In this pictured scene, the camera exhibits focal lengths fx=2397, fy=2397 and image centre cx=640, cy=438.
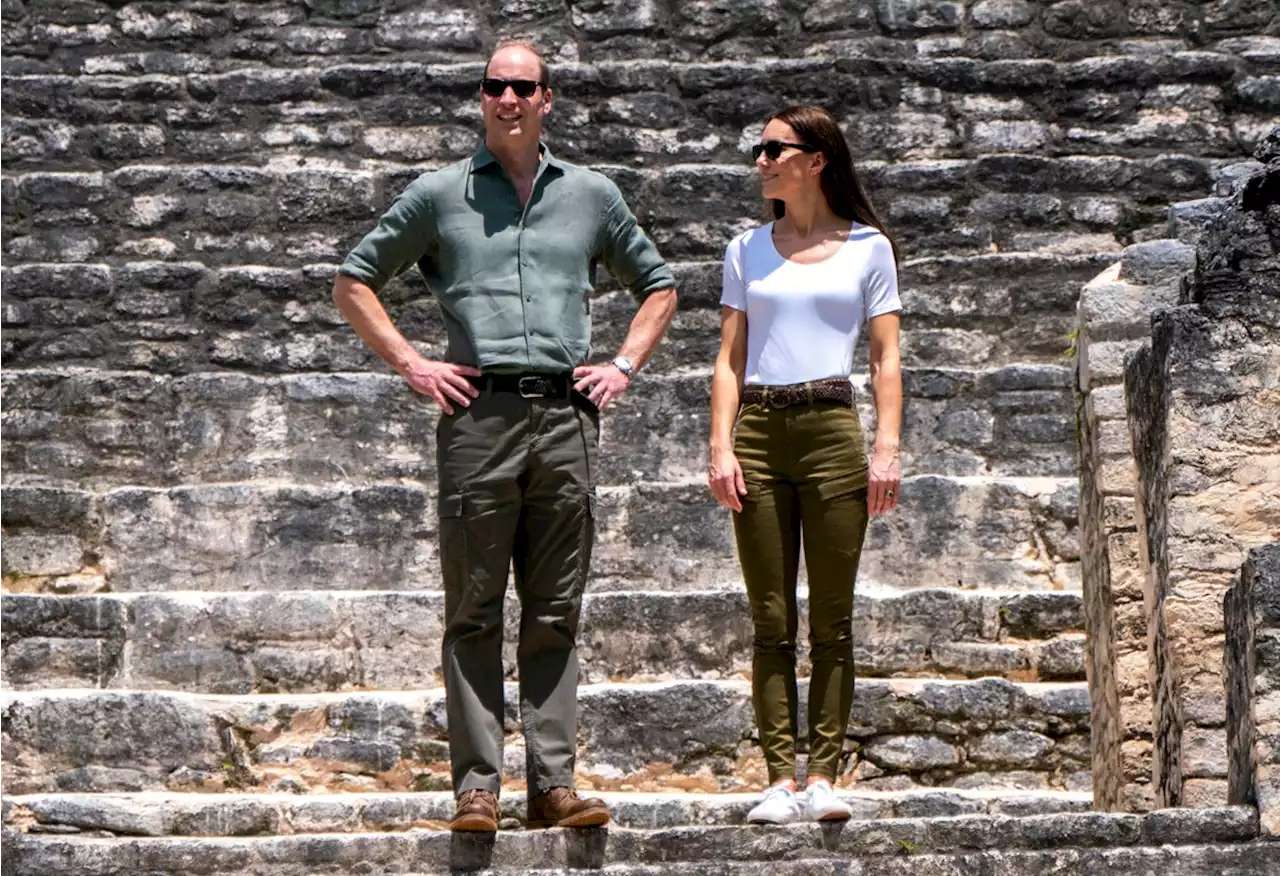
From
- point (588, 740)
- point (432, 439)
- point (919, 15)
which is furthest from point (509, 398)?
point (919, 15)

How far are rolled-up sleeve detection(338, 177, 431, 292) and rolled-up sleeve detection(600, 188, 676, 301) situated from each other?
16.9 inches

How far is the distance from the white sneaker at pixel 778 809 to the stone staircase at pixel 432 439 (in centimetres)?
10

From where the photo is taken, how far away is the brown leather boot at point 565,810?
5035 mm

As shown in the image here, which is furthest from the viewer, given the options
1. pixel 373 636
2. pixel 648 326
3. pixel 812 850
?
pixel 373 636

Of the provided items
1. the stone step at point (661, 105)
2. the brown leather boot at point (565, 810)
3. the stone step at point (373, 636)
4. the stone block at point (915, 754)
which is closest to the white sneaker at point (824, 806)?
the brown leather boot at point (565, 810)

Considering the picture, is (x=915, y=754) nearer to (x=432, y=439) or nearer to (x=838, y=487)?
(x=838, y=487)

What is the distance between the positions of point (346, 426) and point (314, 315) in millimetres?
655

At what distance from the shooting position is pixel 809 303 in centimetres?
541

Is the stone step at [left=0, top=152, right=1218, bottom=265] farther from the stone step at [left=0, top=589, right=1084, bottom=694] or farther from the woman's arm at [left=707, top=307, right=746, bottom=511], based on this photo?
the woman's arm at [left=707, top=307, right=746, bottom=511]

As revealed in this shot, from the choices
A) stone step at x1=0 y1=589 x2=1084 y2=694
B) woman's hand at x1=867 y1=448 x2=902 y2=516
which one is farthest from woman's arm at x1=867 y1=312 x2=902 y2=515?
stone step at x1=0 y1=589 x2=1084 y2=694

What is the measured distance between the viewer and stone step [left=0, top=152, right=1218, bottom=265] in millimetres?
9062

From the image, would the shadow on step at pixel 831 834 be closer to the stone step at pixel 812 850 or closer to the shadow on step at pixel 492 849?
the stone step at pixel 812 850

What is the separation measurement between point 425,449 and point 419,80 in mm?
1881

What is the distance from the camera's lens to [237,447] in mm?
8383
